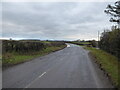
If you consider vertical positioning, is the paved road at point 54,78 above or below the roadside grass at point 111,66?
below

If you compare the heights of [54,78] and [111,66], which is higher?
[111,66]

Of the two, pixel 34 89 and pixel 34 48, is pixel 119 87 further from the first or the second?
pixel 34 48

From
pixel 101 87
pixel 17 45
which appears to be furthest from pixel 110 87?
pixel 17 45

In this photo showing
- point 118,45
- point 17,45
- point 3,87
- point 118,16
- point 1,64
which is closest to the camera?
point 3,87

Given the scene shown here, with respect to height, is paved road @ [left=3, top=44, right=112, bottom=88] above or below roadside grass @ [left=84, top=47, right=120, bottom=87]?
below

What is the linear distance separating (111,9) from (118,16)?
1719mm

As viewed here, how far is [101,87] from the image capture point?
8.43 metres

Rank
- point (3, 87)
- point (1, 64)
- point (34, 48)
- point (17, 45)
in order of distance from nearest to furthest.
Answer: point (3, 87), point (1, 64), point (17, 45), point (34, 48)

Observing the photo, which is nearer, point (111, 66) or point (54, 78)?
point (54, 78)

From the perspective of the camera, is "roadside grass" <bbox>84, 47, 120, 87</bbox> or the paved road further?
"roadside grass" <bbox>84, 47, 120, 87</bbox>

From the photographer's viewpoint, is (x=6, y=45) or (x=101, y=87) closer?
(x=101, y=87)

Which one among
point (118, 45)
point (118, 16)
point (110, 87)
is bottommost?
point (110, 87)

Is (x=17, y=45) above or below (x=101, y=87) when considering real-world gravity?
above

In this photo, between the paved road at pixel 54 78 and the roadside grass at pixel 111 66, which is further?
the roadside grass at pixel 111 66
